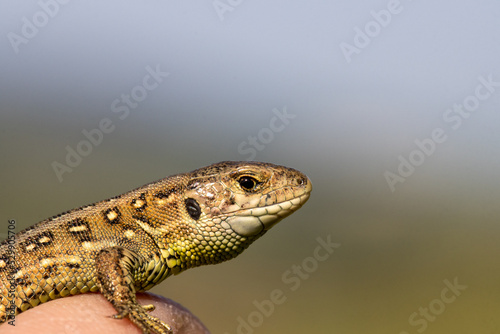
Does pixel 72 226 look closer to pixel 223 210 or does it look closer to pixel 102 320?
pixel 102 320

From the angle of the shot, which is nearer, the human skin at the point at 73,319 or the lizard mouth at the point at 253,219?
the human skin at the point at 73,319

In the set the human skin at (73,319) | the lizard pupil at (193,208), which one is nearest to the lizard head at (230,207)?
the lizard pupil at (193,208)

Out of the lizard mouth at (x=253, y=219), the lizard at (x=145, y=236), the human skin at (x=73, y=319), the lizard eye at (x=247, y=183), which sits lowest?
the human skin at (x=73, y=319)

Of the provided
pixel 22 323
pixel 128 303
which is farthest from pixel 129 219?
pixel 22 323

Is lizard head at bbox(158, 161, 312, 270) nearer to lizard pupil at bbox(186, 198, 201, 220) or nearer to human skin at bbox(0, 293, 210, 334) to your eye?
lizard pupil at bbox(186, 198, 201, 220)

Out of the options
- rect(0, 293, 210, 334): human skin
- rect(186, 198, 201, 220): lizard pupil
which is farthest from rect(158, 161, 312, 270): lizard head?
rect(0, 293, 210, 334): human skin

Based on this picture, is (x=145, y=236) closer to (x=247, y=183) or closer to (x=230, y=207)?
(x=230, y=207)

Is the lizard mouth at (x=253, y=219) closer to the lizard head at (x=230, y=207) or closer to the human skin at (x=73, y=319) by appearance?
the lizard head at (x=230, y=207)
